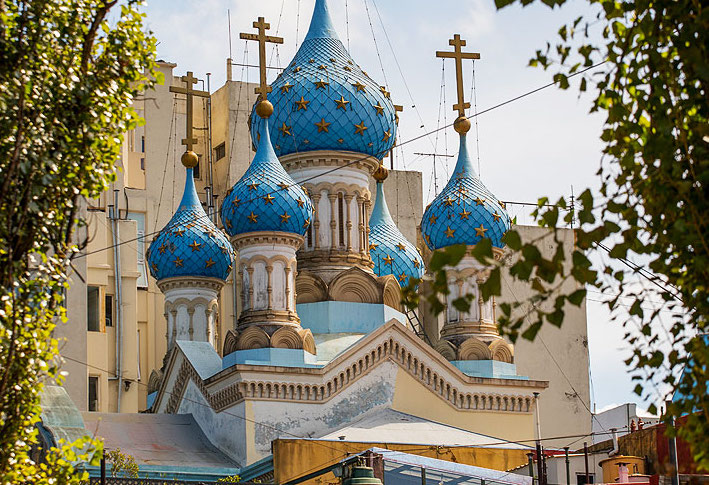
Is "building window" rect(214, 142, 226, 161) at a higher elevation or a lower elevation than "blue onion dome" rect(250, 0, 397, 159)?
higher

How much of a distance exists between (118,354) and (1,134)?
24.4 metres

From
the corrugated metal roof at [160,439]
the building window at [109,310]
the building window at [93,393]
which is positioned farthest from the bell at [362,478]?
the building window at [109,310]

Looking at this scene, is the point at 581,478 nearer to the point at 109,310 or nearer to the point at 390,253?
the point at 390,253

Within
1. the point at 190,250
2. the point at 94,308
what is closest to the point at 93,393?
the point at 94,308

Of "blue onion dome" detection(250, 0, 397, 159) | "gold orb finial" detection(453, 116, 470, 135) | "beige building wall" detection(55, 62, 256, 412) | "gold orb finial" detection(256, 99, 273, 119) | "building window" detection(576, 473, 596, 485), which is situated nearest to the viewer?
"building window" detection(576, 473, 596, 485)

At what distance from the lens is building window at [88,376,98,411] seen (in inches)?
1172

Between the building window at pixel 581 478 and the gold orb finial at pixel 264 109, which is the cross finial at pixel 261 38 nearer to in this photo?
the gold orb finial at pixel 264 109

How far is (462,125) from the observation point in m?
27.8

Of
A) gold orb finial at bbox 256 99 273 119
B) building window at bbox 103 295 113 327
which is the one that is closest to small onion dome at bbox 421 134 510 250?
gold orb finial at bbox 256 99 273 119

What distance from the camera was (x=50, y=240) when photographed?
8.31 metres

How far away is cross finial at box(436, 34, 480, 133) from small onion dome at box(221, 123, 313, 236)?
15.0 ft

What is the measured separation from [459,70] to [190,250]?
6.43 meters

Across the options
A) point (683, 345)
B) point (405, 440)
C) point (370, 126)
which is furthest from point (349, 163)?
point (683, 345)

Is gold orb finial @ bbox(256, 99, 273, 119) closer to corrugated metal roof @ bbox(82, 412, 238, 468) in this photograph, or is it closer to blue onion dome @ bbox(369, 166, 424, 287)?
blue onion dome @ bbox(369, 166, 424, 287)
